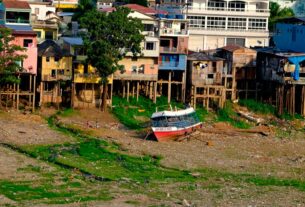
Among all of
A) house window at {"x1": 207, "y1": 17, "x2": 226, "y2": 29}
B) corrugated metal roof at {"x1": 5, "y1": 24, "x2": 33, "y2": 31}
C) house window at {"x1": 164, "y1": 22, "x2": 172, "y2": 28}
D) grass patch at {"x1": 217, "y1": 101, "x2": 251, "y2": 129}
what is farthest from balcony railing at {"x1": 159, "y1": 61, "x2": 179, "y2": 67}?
house window at {"x1": 207, "y1": 17, "x2": 226, "y2": 29}

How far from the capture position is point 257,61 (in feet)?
268

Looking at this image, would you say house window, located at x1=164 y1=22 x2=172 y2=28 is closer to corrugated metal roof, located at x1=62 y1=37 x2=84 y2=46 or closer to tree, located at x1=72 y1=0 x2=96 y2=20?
corrugated metal roof, located at x1=62 y1=37 x2=84 y2=46

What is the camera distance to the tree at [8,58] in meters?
69.2

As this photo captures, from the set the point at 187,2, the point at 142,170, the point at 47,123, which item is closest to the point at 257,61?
the point at 187,2

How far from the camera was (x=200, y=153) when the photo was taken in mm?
62344

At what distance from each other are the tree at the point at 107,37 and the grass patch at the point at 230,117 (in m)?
8.45

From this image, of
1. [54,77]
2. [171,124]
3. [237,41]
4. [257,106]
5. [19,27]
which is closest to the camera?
[171,124]

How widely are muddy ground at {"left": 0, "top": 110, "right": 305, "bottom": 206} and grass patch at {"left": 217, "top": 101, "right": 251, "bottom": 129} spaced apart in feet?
8.01

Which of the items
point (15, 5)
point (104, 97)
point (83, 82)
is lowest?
point (104, 97)

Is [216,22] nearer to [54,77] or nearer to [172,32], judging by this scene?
[172,32]

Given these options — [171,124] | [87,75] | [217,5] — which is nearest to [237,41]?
[217,5]

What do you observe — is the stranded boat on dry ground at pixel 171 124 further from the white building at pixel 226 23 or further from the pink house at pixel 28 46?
the white building at pixel 226 23

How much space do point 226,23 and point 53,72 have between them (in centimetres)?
2314

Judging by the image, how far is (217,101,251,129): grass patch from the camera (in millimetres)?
73444
